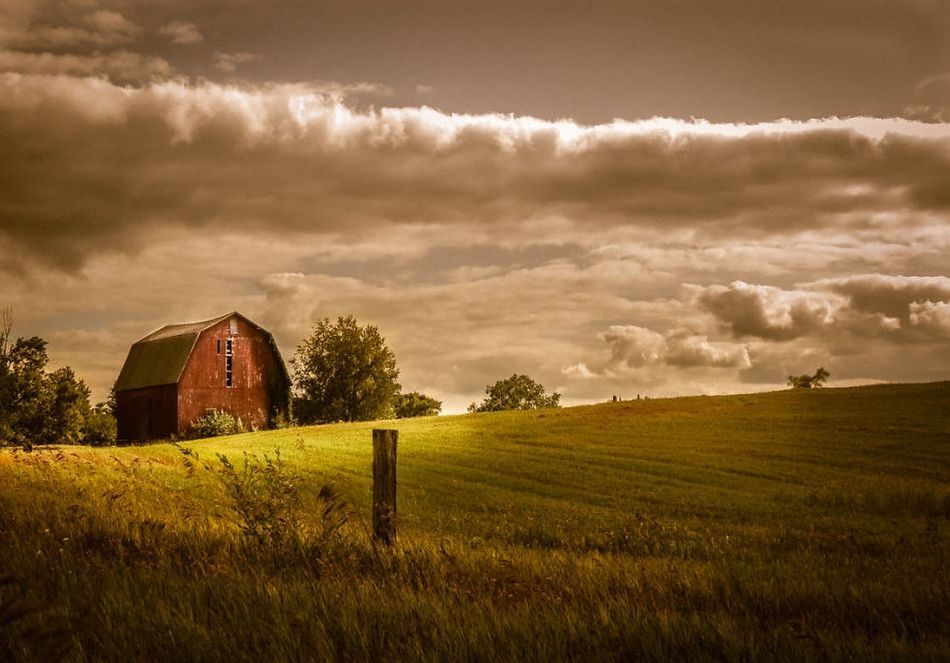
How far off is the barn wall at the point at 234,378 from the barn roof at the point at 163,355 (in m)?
0.54

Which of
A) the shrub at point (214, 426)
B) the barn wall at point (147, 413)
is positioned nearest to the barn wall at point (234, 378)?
the shrub at point (214, 426)

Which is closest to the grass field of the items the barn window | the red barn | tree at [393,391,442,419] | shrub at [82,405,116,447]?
the red barn

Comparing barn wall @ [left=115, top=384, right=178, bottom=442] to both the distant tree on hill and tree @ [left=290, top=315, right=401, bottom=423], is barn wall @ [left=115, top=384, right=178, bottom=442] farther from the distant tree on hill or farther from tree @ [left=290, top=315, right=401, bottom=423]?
the distant tree on hill

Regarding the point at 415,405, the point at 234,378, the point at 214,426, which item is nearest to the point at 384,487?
the point at 214,426

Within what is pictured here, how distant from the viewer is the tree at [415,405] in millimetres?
127037

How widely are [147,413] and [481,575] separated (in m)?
74.1

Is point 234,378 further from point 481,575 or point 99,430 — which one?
point 481,575

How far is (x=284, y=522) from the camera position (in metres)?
9.00

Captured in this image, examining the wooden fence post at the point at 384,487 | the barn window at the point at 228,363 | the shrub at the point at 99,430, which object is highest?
the barn window at the point at 228,363

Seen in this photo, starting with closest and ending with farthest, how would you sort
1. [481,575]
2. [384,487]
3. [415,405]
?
[481,575] → [384,487] → [415,405]

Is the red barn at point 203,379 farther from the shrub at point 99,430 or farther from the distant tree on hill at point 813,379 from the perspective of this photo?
the distant tree on hill at point 813,379

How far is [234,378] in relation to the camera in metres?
74.1

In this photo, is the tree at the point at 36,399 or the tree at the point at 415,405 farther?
the tree at the point at 415,405

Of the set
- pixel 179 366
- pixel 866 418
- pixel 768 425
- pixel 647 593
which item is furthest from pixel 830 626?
pixel 179 366
